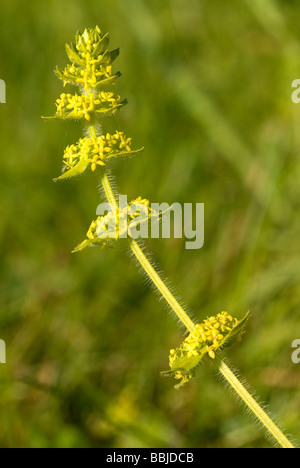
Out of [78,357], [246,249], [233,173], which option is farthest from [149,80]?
[78,357]

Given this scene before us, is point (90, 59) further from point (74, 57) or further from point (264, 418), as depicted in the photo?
point (264, 418)

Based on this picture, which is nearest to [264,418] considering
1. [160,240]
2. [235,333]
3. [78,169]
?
[235,333]

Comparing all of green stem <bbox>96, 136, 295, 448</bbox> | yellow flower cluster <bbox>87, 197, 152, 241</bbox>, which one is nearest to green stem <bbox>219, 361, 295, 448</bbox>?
green stem <bbox>96, 136, 295, 448</bbox>

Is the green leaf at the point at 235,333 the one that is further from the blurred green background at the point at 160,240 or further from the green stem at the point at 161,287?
the blurred green background at the point at 160,240

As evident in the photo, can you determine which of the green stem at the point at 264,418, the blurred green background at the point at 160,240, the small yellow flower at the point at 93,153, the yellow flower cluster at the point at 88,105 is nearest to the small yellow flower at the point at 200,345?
the green stem at the point at 264,418

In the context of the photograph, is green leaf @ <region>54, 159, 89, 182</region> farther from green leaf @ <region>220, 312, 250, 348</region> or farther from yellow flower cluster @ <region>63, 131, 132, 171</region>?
green leaf @ <region>220, 312, 250, 348</region>

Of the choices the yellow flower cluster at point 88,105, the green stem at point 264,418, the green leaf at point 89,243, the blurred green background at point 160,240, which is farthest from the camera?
the blurred green background at point 160,240

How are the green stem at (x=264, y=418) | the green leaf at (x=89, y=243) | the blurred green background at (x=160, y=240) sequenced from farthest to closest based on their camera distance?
the blurred green background at (x=160, y=240)
the green leaf at (x=89, y=243)
the green stem at (x=264, y=418)
